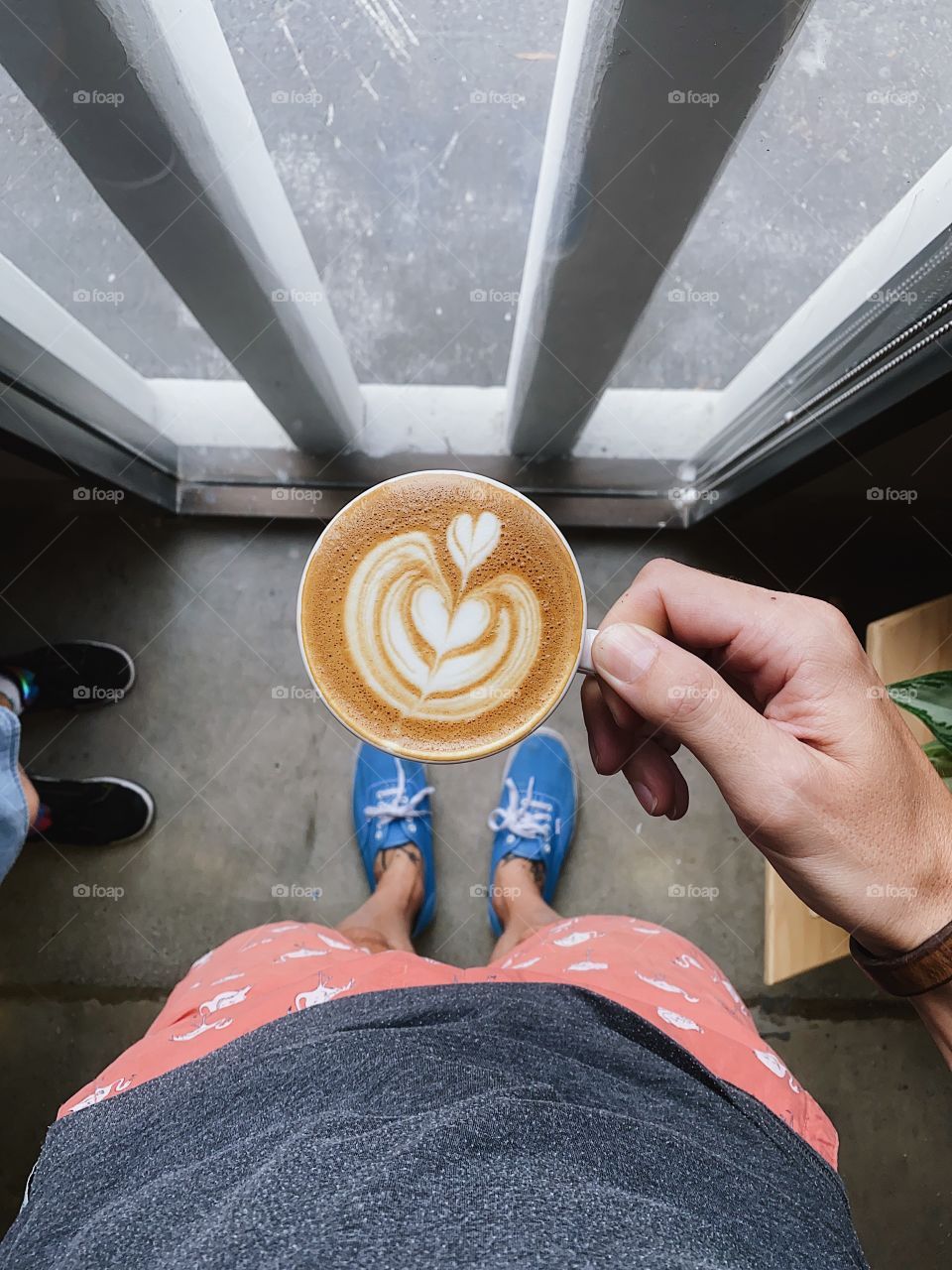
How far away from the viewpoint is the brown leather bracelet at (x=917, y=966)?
801 millimetres

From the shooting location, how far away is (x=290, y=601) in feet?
5.98

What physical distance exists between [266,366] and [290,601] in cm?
64

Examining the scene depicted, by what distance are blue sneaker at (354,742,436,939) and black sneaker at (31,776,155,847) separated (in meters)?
0.53

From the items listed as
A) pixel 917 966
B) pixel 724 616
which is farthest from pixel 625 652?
pixel 917 966

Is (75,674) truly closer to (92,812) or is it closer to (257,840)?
(92,812)

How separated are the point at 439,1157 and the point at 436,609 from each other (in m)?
0.54

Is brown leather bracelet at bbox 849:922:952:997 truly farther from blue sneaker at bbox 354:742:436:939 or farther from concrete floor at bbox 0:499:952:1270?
blue sneaker at bbox 354:742:436:939

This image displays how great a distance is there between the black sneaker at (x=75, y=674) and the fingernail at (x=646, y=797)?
133cm

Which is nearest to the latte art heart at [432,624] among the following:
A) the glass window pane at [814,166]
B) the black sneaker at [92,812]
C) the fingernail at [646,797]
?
the fingernail at [646,797]

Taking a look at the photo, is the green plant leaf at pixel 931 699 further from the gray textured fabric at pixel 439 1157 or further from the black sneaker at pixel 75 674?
the black sneaker at pixel 75 674

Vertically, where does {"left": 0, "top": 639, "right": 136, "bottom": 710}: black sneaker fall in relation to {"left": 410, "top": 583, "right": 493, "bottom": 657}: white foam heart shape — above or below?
below

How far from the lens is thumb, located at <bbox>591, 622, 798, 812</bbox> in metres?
0.77

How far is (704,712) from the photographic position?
77 centimetres

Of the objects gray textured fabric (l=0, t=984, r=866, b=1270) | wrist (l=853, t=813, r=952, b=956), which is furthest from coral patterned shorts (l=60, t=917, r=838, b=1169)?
wrist (l=853, t=813, r=952, b=956)
